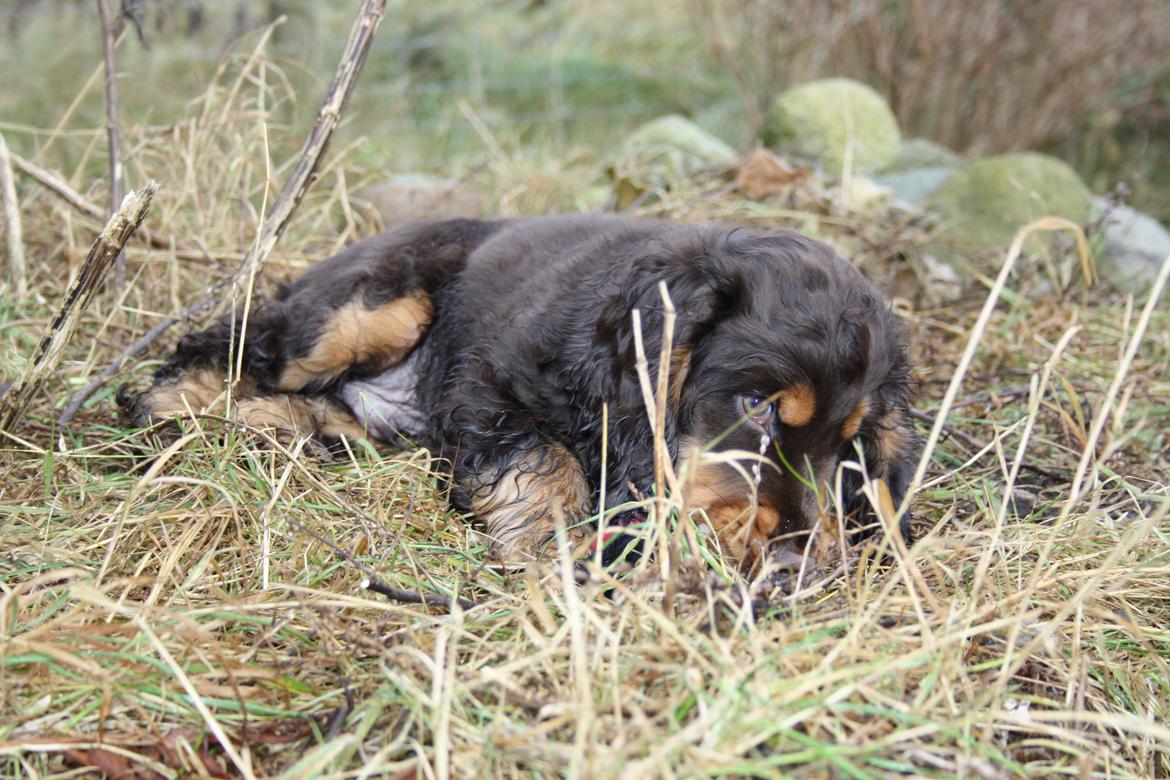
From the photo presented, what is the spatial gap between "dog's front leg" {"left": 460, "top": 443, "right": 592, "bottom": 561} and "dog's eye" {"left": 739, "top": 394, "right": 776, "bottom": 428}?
0.53m

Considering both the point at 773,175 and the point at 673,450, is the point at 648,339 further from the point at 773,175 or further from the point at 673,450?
the point at 773,175

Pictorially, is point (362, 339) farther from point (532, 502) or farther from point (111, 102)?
point (111, 102)

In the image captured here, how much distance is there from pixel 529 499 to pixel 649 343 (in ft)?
1.87

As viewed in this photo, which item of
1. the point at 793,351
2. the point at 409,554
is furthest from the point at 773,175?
the point at 409,554

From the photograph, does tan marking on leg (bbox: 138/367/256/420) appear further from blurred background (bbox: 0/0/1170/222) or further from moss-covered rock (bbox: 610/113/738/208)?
moss-covered rock (bbox: 610/113/738/208)

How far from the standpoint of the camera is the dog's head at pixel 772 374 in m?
2.63

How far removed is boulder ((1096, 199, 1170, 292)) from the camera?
5906 millimetres

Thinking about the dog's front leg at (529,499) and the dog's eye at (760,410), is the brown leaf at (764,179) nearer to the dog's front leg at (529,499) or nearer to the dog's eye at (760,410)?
the dog's front leg at (529,499)

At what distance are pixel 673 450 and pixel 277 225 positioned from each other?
139 centimetres

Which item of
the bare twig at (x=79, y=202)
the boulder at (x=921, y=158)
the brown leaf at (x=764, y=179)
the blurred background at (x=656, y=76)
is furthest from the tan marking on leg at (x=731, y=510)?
the boulder at (x=921, y=158)

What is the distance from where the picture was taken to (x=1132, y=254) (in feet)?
20.3

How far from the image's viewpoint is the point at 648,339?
279 cm

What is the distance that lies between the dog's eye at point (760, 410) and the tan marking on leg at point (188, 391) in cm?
161

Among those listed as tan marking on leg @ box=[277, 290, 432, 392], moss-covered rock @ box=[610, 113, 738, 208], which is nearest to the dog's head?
tan marking on leg @ box=[277, 290, 432, 392]
